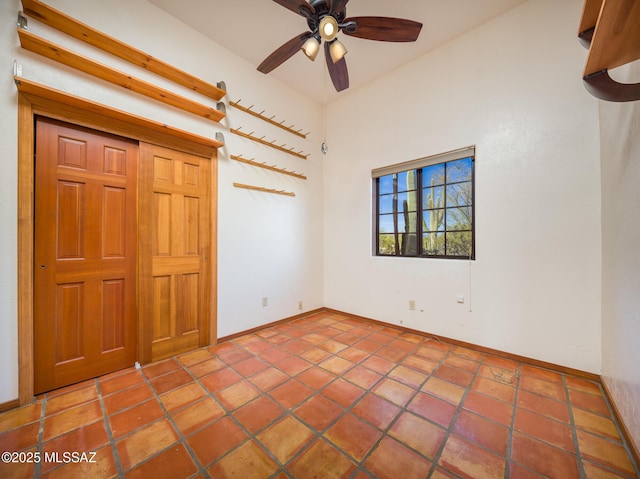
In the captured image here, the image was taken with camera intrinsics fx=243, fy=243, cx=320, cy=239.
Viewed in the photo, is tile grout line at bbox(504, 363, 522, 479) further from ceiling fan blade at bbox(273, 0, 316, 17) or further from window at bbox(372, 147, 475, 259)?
ceiling fan blade at bbox(273, 0, 316, 17)

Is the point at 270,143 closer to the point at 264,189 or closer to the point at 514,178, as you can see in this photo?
the point at 264,189

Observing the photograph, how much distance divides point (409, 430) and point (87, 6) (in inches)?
154

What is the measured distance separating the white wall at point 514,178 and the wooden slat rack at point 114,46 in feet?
7.44

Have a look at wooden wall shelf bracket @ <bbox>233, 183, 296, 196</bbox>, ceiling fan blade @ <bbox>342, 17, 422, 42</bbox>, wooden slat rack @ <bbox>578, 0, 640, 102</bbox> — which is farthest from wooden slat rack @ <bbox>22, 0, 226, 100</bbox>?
wooden slat rack @ <bbox>578, 0, 640, 102</bbox>

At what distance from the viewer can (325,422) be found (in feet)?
5.13

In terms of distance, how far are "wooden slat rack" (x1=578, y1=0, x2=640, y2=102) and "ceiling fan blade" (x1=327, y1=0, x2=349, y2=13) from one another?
1.33 metres

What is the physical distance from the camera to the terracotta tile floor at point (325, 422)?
4.14 ft

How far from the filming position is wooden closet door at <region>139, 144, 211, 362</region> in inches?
90.5

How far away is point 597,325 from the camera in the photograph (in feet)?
6.55

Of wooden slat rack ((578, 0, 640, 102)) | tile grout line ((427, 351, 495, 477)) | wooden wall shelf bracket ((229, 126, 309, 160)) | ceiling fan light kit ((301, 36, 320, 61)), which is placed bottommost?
tile grout line ((427, 351, 495, 477))

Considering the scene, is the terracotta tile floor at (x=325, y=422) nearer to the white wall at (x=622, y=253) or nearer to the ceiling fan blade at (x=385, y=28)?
the white wall at (x=622, y=253)

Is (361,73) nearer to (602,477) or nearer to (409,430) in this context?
(409,430)

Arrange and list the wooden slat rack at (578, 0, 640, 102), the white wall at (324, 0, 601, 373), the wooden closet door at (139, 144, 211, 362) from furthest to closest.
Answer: the wooden closet door at (139, 144, 211, 362), the white wall at (324, 0, 601, 373), the wooden slat rack at (578, 0, 640, 102)

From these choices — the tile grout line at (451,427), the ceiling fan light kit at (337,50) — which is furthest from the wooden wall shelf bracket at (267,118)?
the tile grout line at (451,427)
